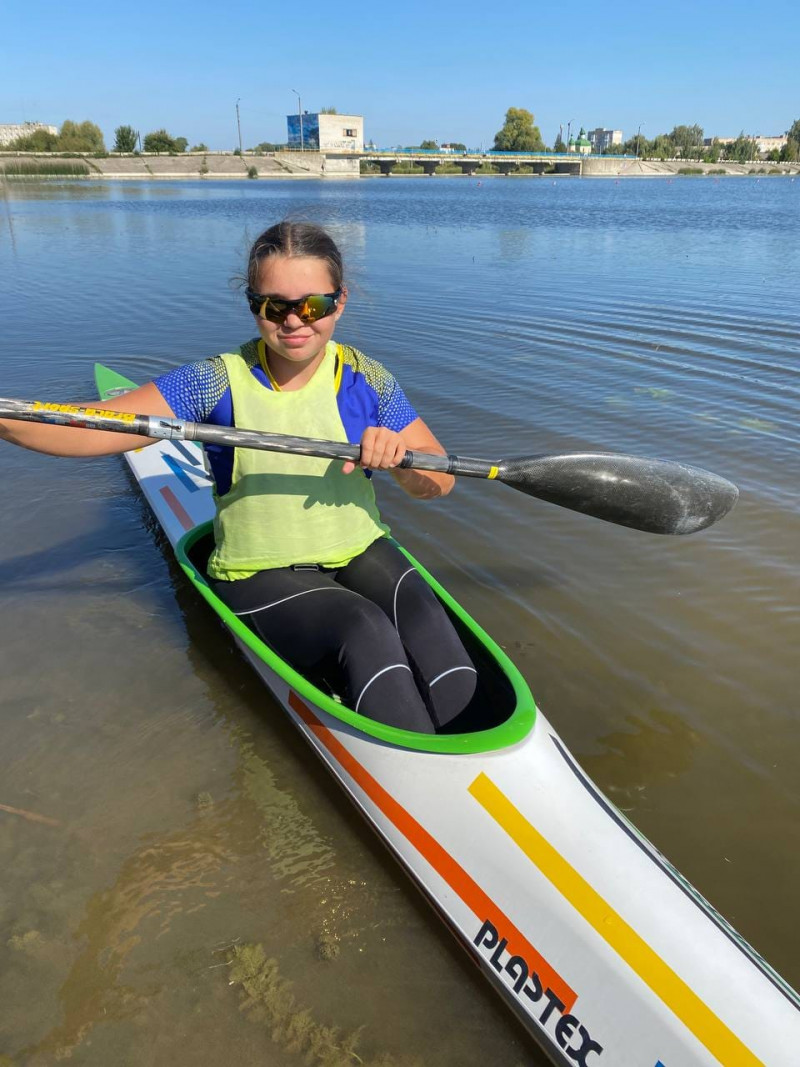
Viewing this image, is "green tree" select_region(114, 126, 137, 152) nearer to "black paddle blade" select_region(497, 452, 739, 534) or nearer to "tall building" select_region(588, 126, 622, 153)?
"black paddle blade" select_region(497, 452, 739, 534)

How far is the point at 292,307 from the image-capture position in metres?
2.70

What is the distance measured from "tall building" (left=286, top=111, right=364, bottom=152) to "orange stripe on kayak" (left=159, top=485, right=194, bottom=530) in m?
113

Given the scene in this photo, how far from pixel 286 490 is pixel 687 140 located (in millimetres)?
158975

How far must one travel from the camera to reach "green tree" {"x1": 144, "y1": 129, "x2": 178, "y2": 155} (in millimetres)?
84688

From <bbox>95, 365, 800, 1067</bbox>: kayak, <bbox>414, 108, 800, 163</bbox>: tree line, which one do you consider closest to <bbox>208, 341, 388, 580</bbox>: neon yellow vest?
<bbox>95, 365, 800, 1067</bbox>: kayak

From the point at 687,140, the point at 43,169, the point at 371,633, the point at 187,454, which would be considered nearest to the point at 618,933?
the point at 371,633

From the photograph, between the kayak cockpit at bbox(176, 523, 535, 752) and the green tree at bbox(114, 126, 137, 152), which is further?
the green tree at bbox(114, 126, 137, 152)

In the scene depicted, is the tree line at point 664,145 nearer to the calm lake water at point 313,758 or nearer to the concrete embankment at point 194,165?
the concrete embankment at point 194,165

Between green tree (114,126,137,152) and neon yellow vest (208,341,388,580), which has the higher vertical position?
green tree (114,126,137,152)

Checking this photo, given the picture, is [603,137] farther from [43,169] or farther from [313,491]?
[313,491]

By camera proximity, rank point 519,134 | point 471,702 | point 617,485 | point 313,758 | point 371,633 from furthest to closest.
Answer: point 519,134
point 617,485
point 313,758
point 471,702
point 371,633

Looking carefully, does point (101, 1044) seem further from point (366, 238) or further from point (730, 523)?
point (366, 238)

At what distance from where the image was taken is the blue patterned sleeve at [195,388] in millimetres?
2881

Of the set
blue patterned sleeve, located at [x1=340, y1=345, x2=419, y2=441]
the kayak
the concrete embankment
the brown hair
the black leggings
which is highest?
the concrete embankment
